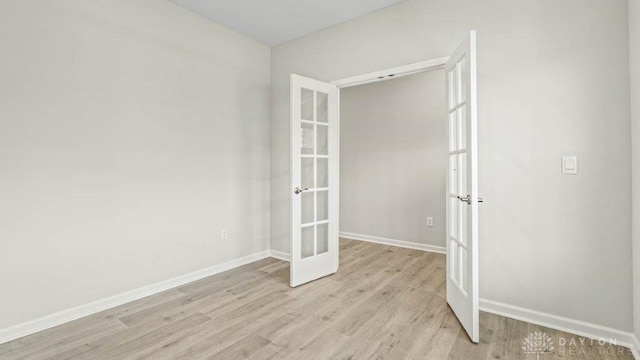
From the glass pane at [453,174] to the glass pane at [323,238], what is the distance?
1389 millimetres

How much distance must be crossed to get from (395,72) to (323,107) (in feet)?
2.74

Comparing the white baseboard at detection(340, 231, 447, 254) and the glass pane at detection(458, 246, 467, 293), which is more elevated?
the glass pane at detection(458, 246, 467, 293)

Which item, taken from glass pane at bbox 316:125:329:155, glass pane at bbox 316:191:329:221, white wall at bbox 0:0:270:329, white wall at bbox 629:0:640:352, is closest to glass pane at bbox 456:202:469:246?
white wall at bbox 629:0:640:352

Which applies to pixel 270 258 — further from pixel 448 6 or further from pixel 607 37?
pixel 607 37

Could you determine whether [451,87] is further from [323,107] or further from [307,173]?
[307,173]

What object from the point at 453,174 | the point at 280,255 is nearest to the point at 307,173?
the point at 280,255

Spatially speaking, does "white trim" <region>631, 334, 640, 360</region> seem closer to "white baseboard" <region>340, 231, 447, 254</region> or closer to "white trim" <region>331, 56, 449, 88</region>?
"white baseboard" <region>340, 231, 447, 254</region>

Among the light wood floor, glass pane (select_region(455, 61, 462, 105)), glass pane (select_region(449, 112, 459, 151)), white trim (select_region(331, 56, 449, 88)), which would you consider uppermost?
white trim (select_region(331, 56, 449, 88))

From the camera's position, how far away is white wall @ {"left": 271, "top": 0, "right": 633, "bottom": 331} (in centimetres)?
196

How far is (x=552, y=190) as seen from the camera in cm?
214

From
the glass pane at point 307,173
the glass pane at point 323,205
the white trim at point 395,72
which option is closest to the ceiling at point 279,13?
the white trim at point 395,72

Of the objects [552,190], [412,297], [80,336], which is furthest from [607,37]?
[80,336]

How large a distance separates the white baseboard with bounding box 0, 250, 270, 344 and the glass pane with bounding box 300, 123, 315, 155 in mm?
1581

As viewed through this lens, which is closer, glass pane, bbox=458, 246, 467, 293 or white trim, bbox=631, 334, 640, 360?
white trim, bbox=631, 334, 640, 360
